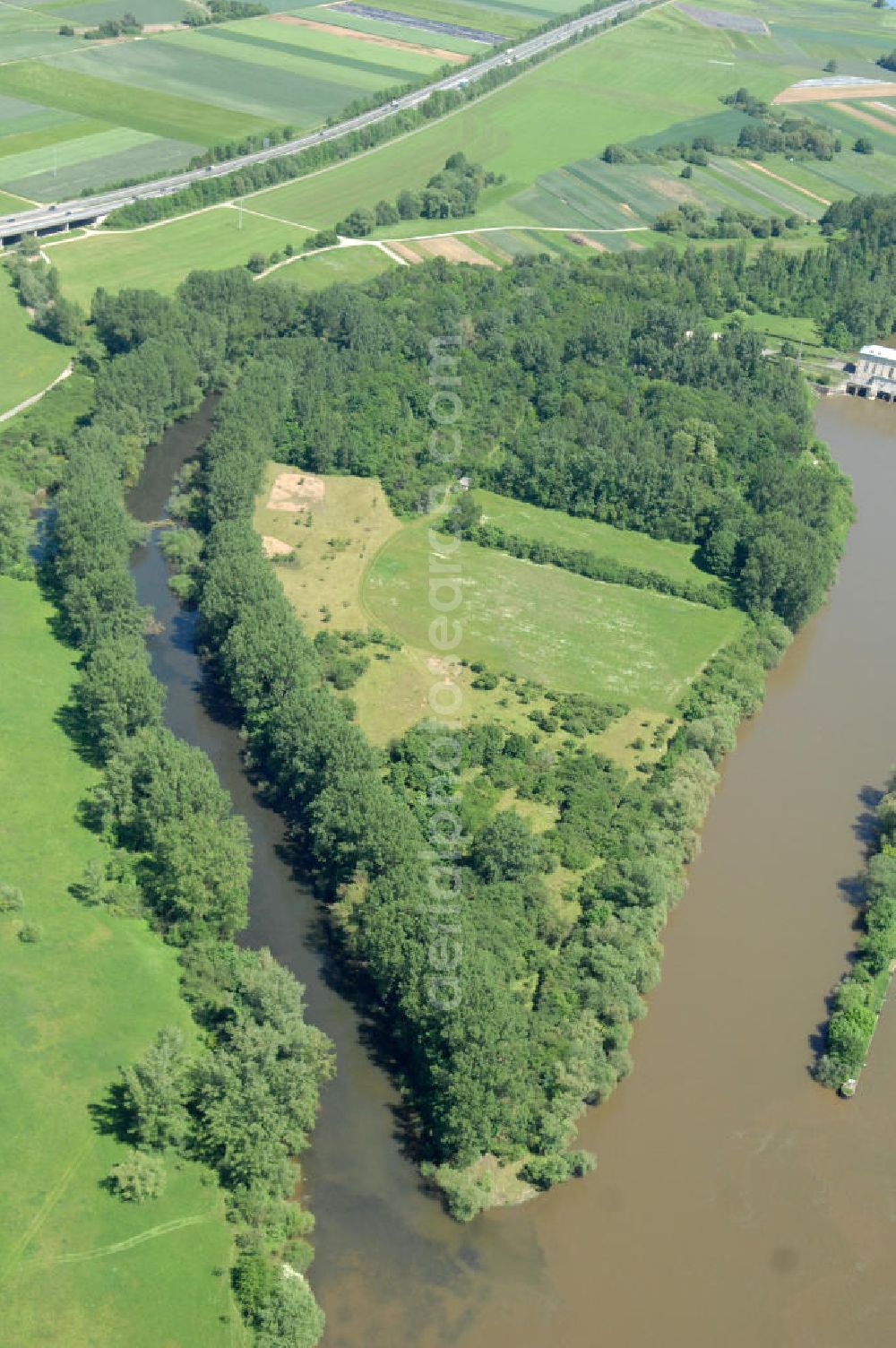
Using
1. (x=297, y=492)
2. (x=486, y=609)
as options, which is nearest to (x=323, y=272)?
(x=297, y=492)

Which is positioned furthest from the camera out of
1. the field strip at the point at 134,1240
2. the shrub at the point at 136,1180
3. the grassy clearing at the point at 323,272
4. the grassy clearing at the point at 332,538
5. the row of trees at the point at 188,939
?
the grassy clearing at the point at 323,272

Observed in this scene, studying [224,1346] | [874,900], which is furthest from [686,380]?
[224,1346]

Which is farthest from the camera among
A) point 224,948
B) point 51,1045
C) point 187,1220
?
point 224,948

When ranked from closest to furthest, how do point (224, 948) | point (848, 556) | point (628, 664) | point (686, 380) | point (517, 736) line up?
1. point (224, 948)
2. point (517, 736)
3. point (628, 664)
4. point (848, 556)
5. point (686, 380)

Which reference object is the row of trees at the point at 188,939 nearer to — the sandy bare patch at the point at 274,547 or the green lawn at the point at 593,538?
the sandy bare patch at the point at 274,547

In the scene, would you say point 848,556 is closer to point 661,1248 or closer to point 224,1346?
point 661,1248

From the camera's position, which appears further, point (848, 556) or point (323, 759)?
point (848, 556)

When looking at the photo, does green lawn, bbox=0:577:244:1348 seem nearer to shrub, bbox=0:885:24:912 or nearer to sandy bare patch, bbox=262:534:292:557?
shrub, bbox=0:885:24:912

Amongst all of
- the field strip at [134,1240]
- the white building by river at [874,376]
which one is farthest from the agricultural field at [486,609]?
the white building by river at [874,376]
